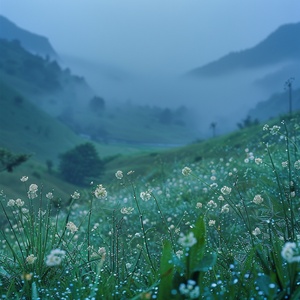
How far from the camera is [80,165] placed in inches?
4274

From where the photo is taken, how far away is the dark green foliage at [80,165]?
107 m

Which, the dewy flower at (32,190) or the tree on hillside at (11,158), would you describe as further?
the tree on hillside at (11,158)

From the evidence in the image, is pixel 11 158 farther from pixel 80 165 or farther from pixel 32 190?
pixel 80 165

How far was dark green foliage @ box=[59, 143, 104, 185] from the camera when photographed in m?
107

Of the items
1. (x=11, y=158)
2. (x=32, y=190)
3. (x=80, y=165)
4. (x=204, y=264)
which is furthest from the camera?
(x=80, y=165)

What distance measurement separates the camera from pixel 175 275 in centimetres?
285

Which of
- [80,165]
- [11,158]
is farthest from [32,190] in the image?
[80,165]

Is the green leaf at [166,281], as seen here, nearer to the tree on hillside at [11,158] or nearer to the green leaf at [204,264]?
the green leaf at [204,264]

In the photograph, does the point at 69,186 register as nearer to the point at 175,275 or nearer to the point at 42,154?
the point at 42,154

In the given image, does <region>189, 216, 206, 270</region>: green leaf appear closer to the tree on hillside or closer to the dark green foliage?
the tree on hillside

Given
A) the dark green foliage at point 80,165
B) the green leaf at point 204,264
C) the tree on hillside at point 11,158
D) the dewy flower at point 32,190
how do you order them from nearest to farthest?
the green leaf at point 204,264, the dewy flower at point 32,190, the tree on hillside at point 11,158, the dark green foliage at point 80,165

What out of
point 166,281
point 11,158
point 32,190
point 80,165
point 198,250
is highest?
point 80,165

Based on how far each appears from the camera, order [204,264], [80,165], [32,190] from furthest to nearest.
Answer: [80,165] < [32,190] < [204,264]

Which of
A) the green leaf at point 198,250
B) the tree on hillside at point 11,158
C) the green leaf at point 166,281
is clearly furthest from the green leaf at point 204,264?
the tree on hillside at point 11,158
